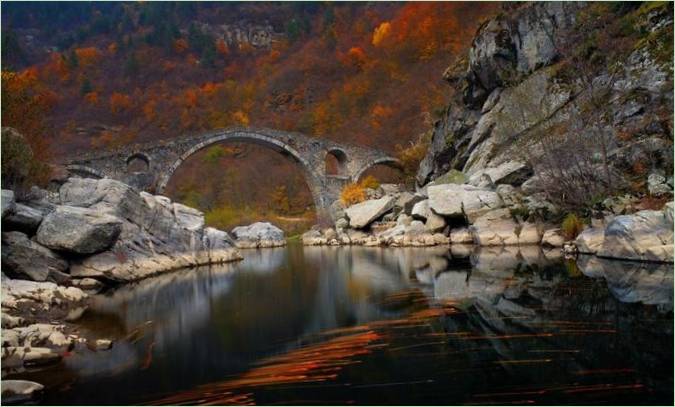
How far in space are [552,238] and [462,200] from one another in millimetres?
5202

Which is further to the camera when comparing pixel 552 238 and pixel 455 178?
pixel 455 178

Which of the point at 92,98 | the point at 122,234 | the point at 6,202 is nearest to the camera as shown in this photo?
the point at 6,202

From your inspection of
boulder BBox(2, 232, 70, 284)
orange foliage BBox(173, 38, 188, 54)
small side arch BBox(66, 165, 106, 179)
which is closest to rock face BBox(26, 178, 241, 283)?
boulder BBox(2, 232, 70, 284)

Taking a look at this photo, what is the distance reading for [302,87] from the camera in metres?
76.9

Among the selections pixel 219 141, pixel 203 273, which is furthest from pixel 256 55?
pixel 203 273

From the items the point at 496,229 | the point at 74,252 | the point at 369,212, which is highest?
the point at 369,212

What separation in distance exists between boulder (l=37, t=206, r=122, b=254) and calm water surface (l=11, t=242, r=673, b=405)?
241cm

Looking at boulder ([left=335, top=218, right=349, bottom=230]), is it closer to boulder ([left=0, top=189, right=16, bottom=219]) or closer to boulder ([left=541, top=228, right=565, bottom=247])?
boulder ([left=541, top=228, right=565, bottom=247])

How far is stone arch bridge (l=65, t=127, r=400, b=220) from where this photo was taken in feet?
127

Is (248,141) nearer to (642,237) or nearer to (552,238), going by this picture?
(552,238)

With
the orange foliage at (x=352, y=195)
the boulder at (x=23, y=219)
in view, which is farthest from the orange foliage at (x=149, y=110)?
the boulder at (x=23, y=219)

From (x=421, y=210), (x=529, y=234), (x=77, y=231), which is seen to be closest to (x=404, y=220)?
(x=421, y=210)

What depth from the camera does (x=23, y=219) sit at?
14.5 m

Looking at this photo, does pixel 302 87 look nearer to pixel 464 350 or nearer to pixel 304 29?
pixel 304 29
